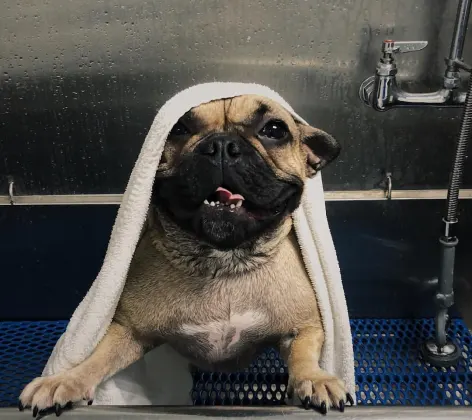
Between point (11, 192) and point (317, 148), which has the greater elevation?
point (317, 148)

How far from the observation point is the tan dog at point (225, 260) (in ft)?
2.73

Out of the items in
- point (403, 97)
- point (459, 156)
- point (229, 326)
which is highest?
point (403, 97)

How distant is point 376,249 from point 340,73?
1.63ft

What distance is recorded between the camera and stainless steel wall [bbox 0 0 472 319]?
1279mm

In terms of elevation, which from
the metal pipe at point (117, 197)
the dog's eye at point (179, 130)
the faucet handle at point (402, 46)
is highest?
the faucet handle at point (402, 46)

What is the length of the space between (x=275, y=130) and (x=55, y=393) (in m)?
0.58

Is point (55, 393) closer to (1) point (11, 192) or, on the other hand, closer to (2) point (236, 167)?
(2) point (236, 167)

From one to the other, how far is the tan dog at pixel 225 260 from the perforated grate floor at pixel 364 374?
0.11m

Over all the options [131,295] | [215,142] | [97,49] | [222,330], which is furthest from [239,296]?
[97,49]

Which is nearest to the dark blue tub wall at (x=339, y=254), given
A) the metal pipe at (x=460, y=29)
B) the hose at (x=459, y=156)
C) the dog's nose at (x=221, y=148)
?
the hose at (x=459, y=156)

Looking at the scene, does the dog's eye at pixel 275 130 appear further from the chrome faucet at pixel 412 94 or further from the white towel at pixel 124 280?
the chrome faucet at pixel 412 94

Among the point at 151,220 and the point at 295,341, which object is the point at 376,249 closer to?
the point at 295,341

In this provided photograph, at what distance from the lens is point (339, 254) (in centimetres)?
145

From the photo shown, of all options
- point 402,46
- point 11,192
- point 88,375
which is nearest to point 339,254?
point 402,46
